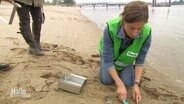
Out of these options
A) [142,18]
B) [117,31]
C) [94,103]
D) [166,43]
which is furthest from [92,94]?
[166,43]

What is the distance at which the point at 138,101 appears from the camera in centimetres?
351

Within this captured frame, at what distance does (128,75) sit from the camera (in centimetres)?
392

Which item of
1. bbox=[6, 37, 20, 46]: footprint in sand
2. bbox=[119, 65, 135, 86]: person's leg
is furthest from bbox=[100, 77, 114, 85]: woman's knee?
bbox=[6, 37, 20, 46]: footprint in sand

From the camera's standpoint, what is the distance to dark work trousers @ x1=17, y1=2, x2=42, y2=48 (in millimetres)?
4789

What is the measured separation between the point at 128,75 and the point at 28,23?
6.22 ft

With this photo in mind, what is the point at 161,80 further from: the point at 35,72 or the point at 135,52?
the point at 35,72

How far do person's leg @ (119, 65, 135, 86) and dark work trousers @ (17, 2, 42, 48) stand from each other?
5.77ft

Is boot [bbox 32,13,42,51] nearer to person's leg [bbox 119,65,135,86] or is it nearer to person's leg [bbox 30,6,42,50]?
person's leg [bbox 30,6,42,50]

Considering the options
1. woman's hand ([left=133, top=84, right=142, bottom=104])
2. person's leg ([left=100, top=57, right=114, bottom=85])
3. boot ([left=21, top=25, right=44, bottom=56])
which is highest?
boot ([left=21, top=25, right=44, bottom=56])

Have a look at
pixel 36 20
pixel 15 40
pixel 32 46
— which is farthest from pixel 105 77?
pixel 15 40

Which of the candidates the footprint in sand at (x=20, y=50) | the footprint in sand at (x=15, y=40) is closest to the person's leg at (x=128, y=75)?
the footprint in sand at (x=20, y=50)

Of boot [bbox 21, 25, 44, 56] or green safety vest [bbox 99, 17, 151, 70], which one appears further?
boot [bbox 21, 25, 44, 56]

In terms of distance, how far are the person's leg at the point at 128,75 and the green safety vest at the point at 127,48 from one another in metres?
0.07

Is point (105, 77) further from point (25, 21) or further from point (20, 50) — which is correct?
point (20, 50)
